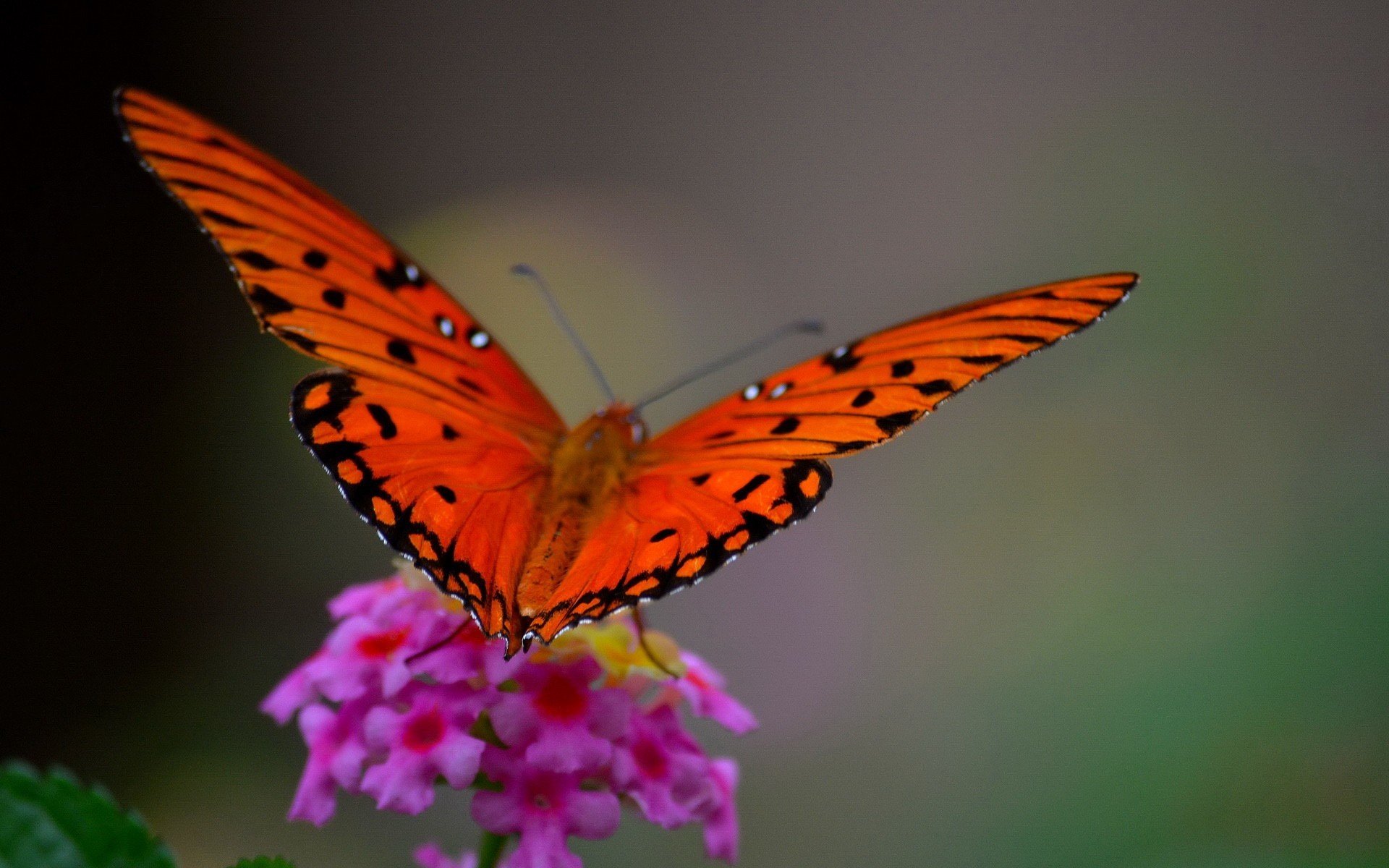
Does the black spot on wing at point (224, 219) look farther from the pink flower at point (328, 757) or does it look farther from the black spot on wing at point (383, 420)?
the pink flower at point (328, 757)

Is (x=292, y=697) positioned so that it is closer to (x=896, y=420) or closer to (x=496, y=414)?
(x=496, y=414)

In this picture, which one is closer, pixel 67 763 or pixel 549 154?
pixel 67 763

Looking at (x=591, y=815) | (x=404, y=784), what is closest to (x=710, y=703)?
(x=591, y=815)

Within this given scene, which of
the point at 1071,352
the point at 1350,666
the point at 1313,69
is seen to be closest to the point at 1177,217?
the point at 1071,352

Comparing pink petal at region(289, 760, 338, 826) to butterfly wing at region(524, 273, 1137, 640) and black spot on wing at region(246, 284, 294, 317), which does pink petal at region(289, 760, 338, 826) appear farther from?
black spot on wing at region(246, 284, 294, 317)

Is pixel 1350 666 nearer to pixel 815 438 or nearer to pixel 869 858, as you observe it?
pixel 815 438

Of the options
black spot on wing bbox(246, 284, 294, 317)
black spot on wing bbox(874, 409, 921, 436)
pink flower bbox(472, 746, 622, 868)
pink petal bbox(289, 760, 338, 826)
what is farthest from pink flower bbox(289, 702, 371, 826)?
black spot on wing bbox(874, 409, 921, 436)

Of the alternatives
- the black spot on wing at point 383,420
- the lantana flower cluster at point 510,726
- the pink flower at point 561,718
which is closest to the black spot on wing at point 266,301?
the black spot on wing at point 383,420
